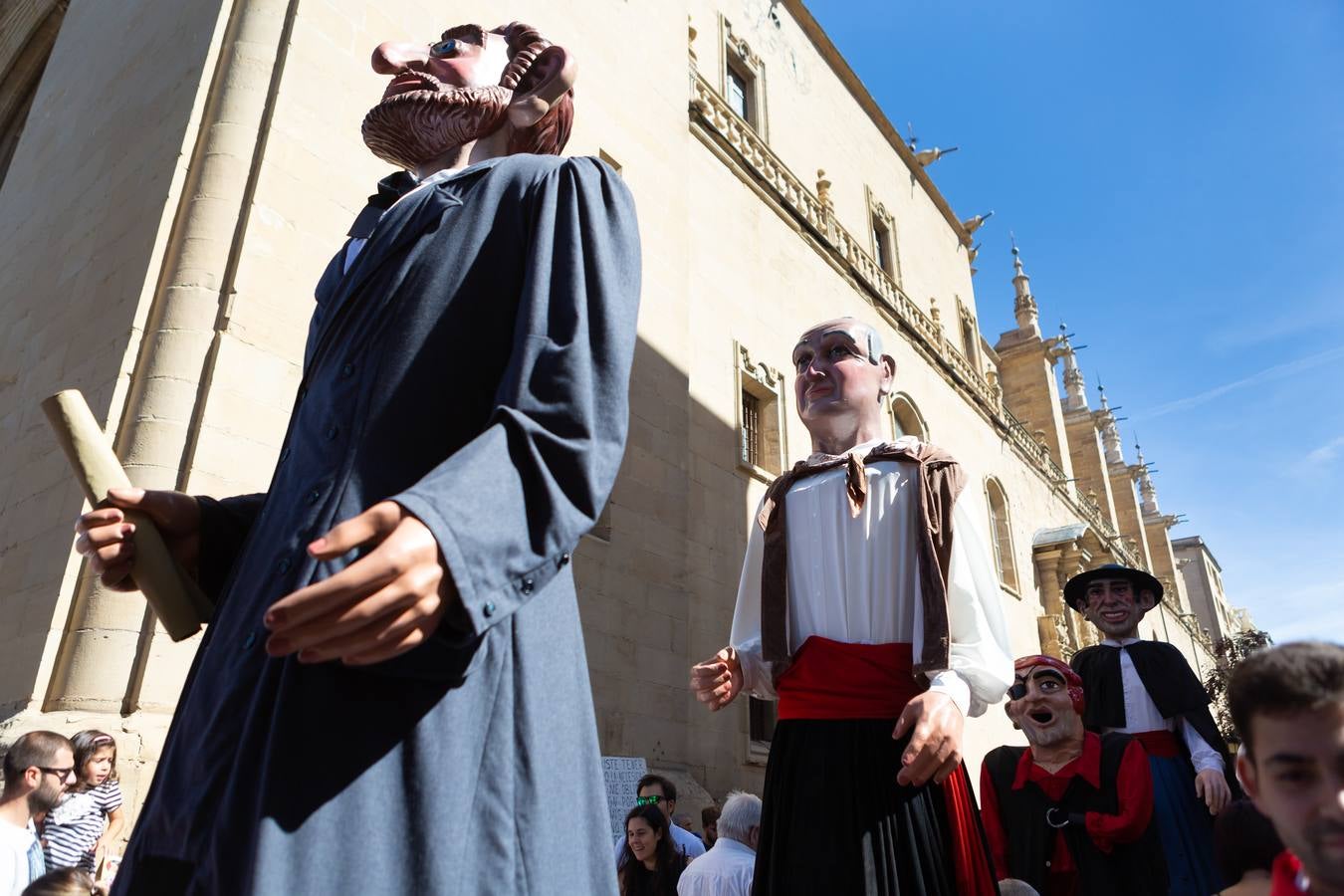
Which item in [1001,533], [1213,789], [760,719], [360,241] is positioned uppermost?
[1001,533]

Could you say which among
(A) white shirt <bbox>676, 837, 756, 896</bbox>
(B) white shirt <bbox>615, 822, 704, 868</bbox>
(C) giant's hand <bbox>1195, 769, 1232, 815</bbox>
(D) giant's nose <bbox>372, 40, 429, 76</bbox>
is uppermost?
(D) giant's nose <bbox>372, 40, 429, 76</bbox>

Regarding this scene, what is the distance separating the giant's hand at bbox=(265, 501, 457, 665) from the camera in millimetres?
857

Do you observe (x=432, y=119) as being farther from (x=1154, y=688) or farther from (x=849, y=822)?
(x=1154, y=688)

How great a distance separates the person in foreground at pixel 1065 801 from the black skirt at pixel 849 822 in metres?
1.52

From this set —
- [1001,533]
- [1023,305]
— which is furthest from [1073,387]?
[1001,533]

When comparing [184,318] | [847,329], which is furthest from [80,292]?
[847,329]

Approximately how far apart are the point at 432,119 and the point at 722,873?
394cm

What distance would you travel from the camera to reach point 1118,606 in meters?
4.82

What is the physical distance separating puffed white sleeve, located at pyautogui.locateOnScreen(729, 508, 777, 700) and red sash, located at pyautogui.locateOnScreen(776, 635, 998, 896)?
0.40 feet

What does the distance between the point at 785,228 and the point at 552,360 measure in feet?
41.7

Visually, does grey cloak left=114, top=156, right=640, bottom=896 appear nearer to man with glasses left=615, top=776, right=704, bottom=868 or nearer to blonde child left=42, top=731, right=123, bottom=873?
blonde child left=42, top=731, right=123, bottom=873

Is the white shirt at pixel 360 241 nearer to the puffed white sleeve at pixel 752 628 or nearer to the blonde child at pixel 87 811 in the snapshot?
the puffed white sleeve at pixel 752 628

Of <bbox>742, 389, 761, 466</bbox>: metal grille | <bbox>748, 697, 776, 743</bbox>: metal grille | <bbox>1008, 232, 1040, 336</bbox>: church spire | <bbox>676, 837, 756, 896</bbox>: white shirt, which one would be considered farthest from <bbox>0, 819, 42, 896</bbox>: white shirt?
<bbox>1008, 232, 1040, 336</bbox>: church spire

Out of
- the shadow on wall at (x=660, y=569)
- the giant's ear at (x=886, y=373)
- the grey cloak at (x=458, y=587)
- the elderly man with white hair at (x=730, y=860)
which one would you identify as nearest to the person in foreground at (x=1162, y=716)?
the elderly man with white hair at (x=730, y=860)
